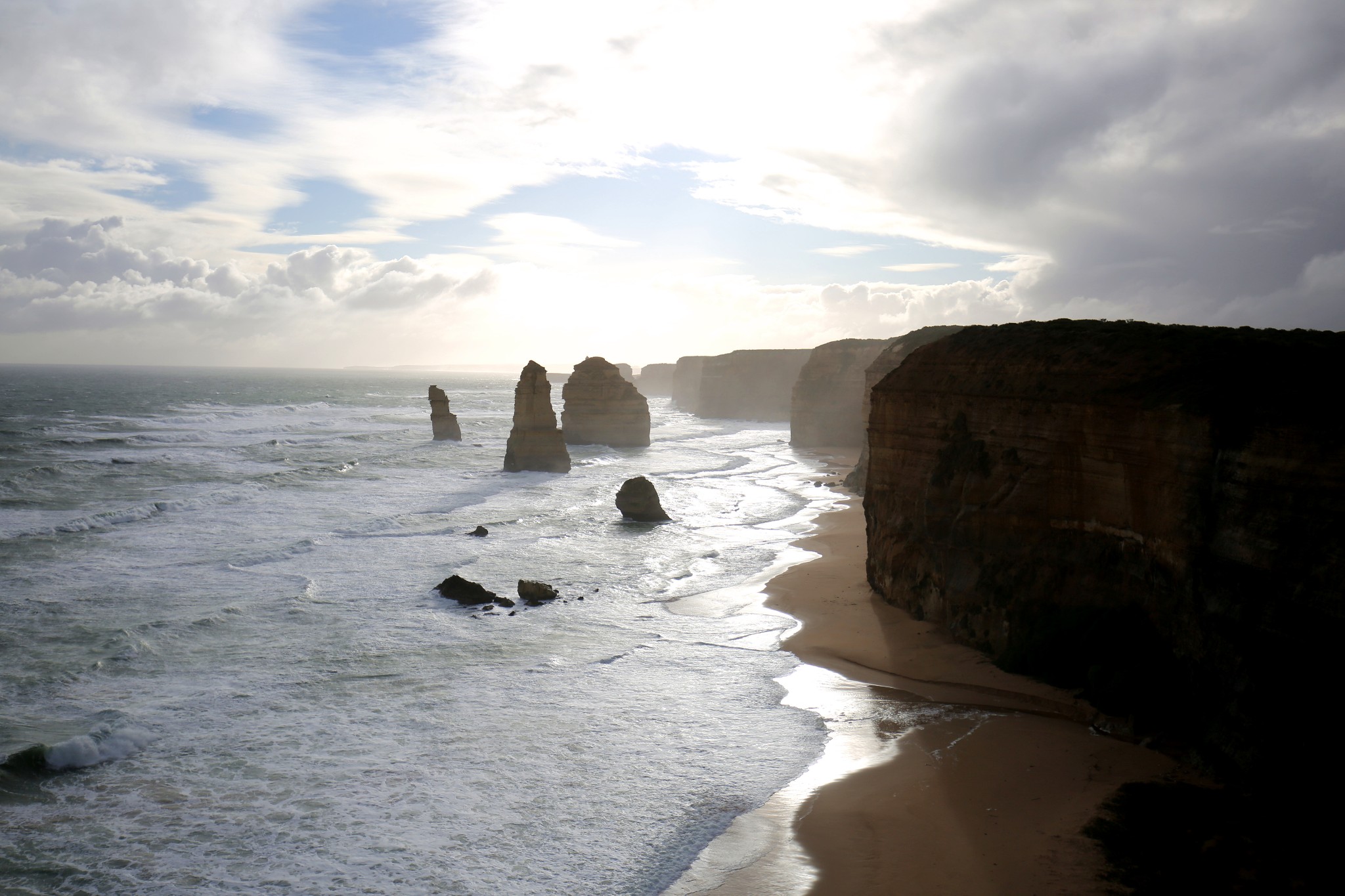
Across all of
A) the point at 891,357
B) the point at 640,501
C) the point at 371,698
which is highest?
the point at 891,357

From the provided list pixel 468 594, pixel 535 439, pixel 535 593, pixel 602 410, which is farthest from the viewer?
pixel 602 410

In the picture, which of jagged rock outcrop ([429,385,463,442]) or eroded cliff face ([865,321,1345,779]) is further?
jagged rock outcrop ([429,385,463,442])

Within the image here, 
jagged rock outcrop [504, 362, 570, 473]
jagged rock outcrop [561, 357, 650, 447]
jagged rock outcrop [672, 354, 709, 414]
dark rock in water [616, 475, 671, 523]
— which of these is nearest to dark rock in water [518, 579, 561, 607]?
dark rock in water [616, 475, 671, 523]

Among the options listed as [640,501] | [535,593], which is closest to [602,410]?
[640,501]

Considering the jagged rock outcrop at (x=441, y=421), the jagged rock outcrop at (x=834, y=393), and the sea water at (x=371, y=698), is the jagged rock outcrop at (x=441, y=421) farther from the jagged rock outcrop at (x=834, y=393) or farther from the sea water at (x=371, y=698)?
the sea water at (x=371, y=698)

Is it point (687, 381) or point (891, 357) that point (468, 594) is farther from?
point (687, 381)

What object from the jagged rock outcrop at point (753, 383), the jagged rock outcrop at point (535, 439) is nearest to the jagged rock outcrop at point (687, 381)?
the jagged rock outcrop at point (753, 383)

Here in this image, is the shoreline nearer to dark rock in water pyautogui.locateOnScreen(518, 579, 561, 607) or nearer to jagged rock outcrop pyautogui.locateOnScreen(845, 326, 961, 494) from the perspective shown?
dark rock in water pyautogui.locateOnScreen(518, 579, 561, 607)
